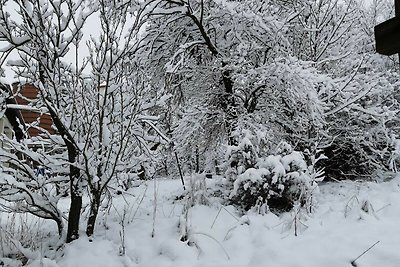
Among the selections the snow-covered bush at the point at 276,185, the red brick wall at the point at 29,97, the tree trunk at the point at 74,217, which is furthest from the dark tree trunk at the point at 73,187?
the snow-covered bush at the point at 276,185

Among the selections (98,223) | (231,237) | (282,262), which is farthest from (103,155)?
(282,262)

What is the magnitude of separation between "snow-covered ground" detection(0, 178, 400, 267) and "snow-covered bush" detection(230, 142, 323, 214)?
0.89 feet

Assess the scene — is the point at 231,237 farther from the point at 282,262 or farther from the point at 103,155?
the point at 103,155

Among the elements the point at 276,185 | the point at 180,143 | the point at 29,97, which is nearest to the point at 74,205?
the point at 276,185

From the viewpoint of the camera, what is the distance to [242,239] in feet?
12.9

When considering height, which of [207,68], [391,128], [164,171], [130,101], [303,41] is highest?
[303,41]

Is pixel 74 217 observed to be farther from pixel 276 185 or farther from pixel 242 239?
Answer: pixel 276 185

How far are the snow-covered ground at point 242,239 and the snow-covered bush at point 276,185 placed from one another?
0.27 metres

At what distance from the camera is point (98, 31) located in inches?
147

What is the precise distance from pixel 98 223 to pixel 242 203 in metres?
1.83

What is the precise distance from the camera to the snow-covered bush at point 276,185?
4.84m

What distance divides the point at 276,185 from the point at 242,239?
4.04ft

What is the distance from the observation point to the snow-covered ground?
11.3 feet

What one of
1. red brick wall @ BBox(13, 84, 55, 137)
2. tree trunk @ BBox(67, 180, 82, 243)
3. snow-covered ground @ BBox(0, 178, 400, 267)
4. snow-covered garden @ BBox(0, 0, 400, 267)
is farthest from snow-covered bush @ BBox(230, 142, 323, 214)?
red brick wall @ BBox(13, 84, 55, 137)
